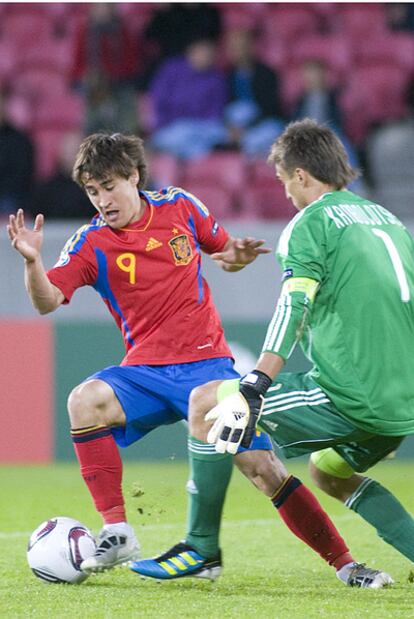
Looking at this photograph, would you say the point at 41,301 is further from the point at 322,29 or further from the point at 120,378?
the point at 322,29

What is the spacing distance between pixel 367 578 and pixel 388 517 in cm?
25

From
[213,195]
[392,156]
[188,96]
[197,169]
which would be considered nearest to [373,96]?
[392,156]

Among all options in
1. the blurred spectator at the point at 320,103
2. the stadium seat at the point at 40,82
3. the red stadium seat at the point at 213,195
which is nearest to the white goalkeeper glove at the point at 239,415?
the red stadium seat at the point at 213,195

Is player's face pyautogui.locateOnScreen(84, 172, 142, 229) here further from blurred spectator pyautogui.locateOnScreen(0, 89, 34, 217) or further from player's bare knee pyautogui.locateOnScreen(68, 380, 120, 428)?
blurred spectator pyautogui.locateOnScreen(0, 89, 34, 217)

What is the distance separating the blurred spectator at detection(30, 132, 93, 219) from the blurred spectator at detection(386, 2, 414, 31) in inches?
173

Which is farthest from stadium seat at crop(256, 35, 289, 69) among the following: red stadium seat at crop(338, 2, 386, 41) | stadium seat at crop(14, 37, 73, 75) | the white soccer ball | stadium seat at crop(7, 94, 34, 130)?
the white soccer ball

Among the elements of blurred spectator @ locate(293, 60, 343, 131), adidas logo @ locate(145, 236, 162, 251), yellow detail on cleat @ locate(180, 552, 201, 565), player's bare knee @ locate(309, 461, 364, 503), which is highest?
blurred spectator @ locate(293, 60, 343, 131)

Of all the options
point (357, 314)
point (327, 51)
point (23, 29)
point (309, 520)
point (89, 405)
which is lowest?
point (309, 520)

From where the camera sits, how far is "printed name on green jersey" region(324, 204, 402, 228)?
14.9ft

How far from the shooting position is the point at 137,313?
5293 mm

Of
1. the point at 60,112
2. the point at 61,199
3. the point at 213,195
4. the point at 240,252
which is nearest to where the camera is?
the point at 240,252

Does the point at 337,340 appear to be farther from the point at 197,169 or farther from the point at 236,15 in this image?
the point at 236,15

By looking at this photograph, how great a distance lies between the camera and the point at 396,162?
448 inches

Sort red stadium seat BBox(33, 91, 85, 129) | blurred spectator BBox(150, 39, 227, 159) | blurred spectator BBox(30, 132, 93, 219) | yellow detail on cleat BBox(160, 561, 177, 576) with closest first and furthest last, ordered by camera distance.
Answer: yellow detail on cleat BBox(160, 561, 177, 576)
blurred spectator BBox(30, 132, 93, 219)
blurred spectator BBox(150, 39, 227, 159)
red stadium seat BBox(33, 91, 85, 129)
